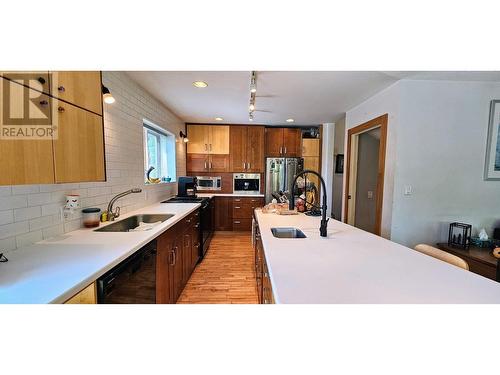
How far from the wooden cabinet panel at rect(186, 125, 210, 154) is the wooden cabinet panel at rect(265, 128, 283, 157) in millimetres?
1411

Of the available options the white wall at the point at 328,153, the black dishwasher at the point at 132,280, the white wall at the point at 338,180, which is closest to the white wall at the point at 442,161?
the white wall at the point at 338,180

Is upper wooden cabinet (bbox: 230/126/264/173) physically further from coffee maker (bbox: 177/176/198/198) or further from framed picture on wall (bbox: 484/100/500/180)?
framed picture on wall (bbox: 484/100/500/180)

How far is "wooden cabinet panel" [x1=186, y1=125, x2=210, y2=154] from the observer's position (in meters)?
4.55

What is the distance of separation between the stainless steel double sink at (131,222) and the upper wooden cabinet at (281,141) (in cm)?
308

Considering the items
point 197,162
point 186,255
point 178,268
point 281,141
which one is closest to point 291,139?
point 281,141

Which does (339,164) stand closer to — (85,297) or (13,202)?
(85,297)

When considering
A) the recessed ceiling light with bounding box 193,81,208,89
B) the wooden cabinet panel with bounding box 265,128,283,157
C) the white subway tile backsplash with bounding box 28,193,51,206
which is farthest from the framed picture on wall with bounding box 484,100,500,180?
the white subway tile backsplash with bounding box 28,193,51,206

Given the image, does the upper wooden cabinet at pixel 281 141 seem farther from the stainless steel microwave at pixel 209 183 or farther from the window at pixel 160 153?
the window at pixel 160 153

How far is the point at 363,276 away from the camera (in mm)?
844
